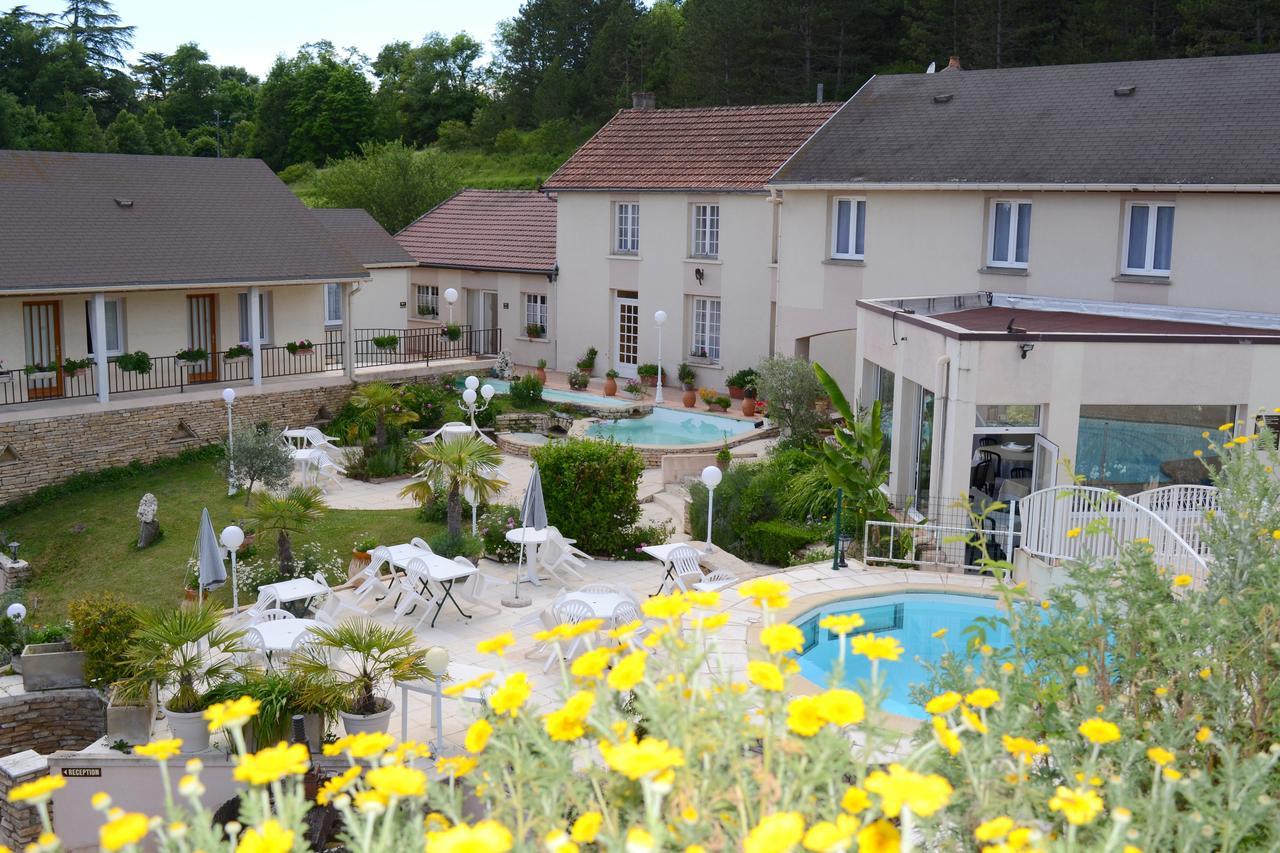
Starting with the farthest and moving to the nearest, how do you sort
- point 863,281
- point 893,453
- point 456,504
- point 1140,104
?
point 863,281 < point 1140,104 < point 893,453 < point 456,504

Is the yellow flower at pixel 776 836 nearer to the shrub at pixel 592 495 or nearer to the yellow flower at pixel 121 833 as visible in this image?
the yellow flower at pixel 121 833

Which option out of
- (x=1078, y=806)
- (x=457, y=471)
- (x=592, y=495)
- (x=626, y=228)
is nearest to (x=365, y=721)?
(x=457, y=471)

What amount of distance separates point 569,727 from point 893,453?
661 inches

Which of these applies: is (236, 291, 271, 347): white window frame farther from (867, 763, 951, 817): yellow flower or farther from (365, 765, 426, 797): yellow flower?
(867, 763, 951, 817): yellow flower

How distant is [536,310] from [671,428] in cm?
888

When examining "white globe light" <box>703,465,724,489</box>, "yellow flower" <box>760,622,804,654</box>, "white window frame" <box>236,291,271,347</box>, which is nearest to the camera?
"yellow flower" <box>760,622,804,654</box>

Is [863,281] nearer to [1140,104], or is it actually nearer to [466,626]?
[1140,104]

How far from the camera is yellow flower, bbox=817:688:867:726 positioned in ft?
12.3

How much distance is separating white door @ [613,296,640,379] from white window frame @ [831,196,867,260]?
7.65 meters

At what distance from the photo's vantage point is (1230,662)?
616 cm

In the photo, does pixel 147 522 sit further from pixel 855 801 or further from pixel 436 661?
pixel 855 801

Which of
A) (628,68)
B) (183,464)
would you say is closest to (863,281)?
(183,464)

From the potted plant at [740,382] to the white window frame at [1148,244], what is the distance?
980 cm

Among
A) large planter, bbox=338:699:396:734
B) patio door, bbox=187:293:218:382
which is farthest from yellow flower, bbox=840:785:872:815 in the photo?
patio door, bbox=187:293:218:382
